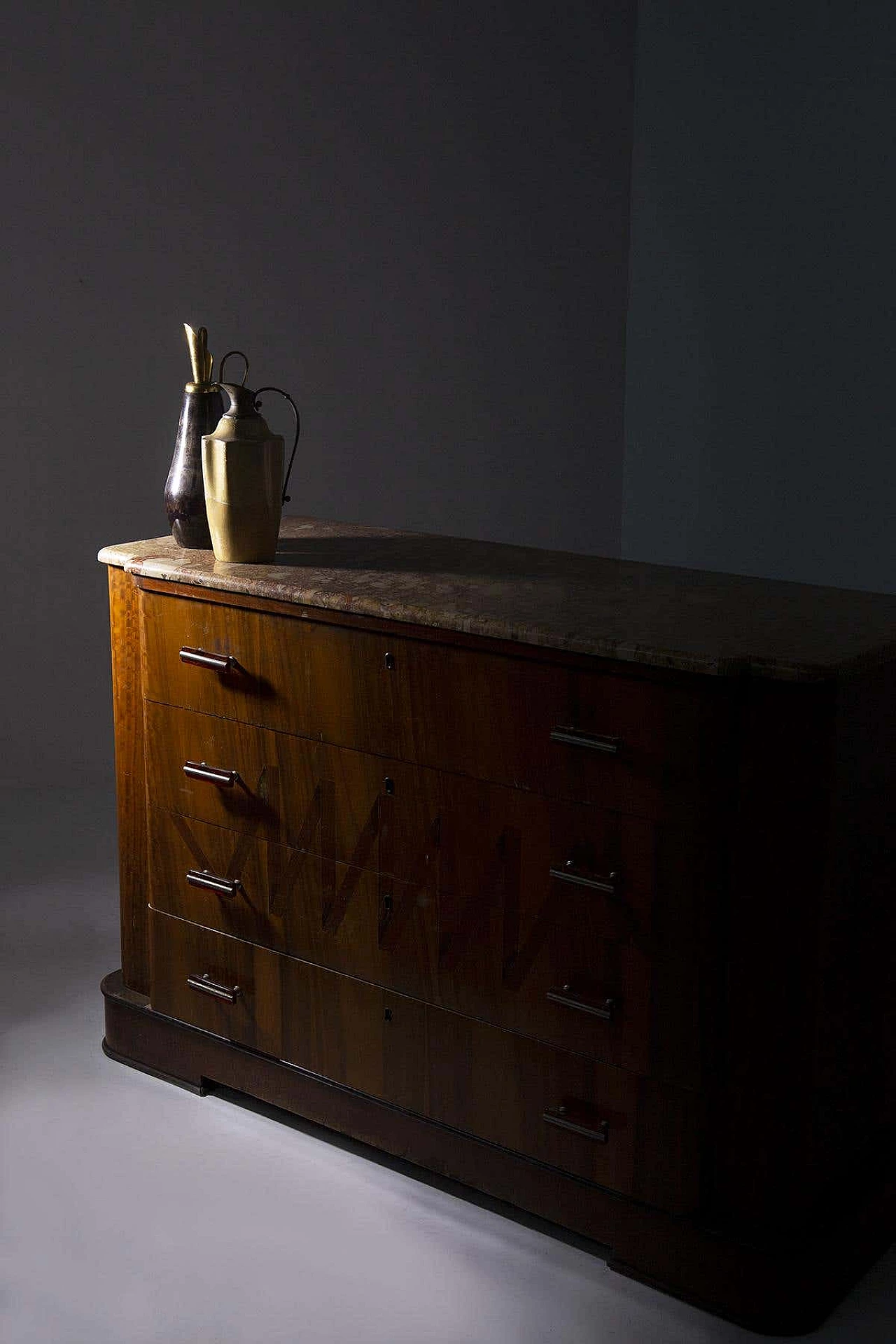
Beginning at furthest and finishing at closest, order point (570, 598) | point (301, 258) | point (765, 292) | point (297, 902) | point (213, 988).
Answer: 1. point (765, 292)
2. point (301, 258)
3. point (213, 988)
4. point (297, 902)
5. point (570, 598)

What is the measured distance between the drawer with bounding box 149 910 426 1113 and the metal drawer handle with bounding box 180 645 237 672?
1.49ft

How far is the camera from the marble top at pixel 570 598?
178 cm

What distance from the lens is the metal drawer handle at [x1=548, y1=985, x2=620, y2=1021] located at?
191 cm

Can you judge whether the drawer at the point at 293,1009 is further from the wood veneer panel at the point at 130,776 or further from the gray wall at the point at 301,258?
the gray wall at the point at 301,258

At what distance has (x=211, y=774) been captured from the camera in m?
2.29

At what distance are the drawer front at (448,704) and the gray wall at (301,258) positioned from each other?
5.92 feet

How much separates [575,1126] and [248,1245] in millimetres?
512

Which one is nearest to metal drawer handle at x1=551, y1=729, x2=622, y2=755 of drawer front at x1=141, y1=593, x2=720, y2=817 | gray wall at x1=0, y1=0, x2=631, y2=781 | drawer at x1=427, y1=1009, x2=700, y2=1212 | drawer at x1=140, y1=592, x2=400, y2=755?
drawer front at x1=141, y1=593, x2=720, y2=817

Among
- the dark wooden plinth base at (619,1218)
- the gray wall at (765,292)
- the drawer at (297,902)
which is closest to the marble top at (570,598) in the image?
the drawer at (297,902)

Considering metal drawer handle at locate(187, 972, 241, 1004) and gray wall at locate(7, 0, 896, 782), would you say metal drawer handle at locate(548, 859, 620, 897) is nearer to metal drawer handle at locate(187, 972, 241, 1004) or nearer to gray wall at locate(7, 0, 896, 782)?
metal drawer handle at locate(187, 972, 241, 1004)

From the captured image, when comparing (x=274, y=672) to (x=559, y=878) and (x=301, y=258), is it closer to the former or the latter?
(x=559, y=878)

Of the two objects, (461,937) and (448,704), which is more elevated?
(448,704)

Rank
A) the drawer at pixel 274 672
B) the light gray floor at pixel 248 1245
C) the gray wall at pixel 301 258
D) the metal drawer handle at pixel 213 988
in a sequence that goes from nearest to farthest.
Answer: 1. the light gray floor at pixel 248 1245
2. the drawer at pixel 274 672
3. the metal drawer handle at pixel 213 988
4. the gray wall at pixel 301 258

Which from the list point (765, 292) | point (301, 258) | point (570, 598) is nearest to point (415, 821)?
point (570, 598)
